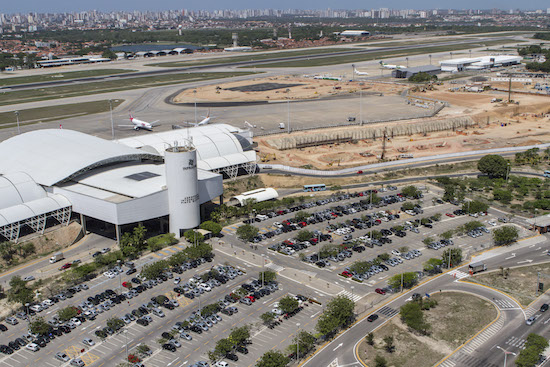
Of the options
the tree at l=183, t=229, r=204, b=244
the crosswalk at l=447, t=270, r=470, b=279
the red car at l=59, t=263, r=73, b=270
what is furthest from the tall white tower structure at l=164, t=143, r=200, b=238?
the crosswalk at l=447, t=270, r=470, b=279

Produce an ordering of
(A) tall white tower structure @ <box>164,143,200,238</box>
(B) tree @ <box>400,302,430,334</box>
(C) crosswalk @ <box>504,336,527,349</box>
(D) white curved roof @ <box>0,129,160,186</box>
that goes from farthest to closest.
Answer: (D) white curved roof @ <box>0,129,160,186</box>, (A) tall white tower structure @ <box>164,143,200,238</box>, (B) tree @ <box>400,302,430,334</box>, (C) crosswalk @ <box>504,336,527,349</box>

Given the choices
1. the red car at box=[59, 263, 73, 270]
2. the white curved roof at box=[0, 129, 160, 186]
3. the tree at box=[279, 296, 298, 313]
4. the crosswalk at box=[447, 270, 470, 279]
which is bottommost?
the crosswalk at box=[447, 270, 470, 279]

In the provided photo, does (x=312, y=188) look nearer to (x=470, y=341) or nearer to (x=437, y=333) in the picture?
(x=437, y=333)

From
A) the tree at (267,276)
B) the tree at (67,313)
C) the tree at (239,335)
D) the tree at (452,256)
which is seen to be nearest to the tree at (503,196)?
the tree at (452,256)

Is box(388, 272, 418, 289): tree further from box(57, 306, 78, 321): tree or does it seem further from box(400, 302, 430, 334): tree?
box(57, 306, 78, 321): tree

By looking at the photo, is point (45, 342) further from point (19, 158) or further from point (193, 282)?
point (19, 158)

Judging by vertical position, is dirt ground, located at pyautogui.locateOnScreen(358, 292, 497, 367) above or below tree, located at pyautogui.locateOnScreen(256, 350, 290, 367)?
below

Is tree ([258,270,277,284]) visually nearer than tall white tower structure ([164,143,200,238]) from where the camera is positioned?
Yes
